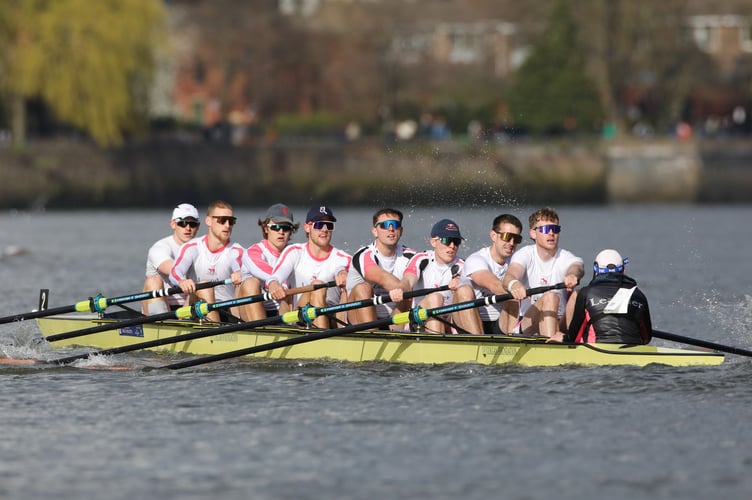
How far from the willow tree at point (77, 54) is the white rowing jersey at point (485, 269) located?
38141 mm

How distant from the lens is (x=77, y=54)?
52562 mm

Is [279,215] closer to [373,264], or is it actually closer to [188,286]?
[188,286]

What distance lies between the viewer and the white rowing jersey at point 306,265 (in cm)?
1669

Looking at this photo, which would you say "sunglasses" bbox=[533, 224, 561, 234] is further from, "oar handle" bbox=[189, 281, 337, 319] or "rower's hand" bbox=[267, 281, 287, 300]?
"rower's hand" bbox=[267, 281, 287, 300]

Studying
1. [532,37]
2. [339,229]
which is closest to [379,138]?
[532,37]

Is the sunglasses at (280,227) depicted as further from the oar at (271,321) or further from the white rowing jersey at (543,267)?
the white rowing jersey at (543,267)

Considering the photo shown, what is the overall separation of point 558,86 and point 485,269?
49.8 m

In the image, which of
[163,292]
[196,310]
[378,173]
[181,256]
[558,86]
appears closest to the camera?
[196,310]

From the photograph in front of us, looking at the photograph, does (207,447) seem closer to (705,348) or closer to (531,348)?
(531,348)

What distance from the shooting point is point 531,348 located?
1522 cm

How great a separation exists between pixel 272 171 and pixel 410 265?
138 feet

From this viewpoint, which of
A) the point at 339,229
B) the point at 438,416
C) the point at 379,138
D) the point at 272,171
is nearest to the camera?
the point at 438,416

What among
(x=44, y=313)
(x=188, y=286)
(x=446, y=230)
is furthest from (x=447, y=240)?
(x=44, y=313)

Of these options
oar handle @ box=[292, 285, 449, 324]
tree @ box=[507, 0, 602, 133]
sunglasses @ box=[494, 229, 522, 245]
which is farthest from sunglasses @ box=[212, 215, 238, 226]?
tree @ box=[507, 0, 602, 133]
